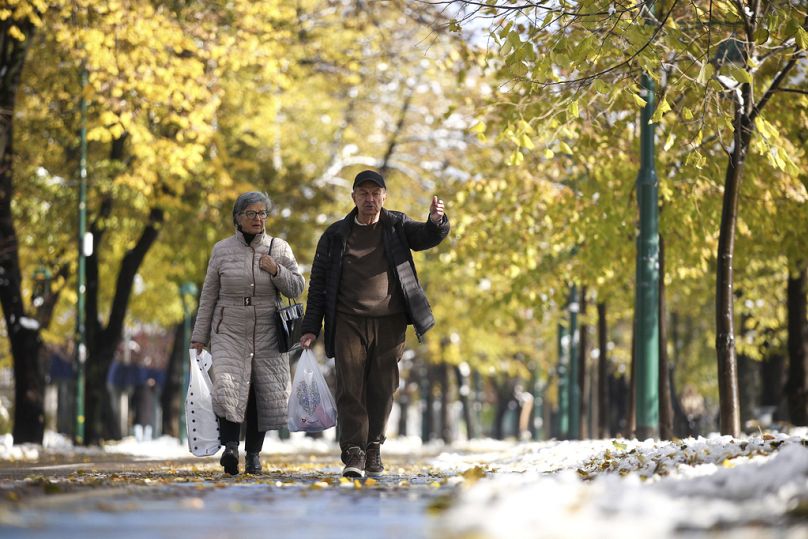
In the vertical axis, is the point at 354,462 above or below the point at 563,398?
below

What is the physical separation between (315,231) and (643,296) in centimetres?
A: 1586

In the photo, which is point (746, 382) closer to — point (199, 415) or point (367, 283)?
point (199, 415)

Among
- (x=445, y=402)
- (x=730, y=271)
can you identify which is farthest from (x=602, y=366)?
(x=445, y=402)

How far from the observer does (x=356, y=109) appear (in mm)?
36969

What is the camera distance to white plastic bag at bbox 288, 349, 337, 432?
35.4ft

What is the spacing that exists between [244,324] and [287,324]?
0.32 meters

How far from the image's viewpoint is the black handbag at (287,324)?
1100cm

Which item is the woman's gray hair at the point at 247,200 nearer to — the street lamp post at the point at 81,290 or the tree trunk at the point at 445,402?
the street lamp post at the point at 81,290

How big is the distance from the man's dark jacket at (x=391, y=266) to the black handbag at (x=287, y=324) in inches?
21.9

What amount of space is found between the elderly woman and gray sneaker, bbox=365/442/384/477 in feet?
3.13

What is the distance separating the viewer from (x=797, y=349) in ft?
79.8

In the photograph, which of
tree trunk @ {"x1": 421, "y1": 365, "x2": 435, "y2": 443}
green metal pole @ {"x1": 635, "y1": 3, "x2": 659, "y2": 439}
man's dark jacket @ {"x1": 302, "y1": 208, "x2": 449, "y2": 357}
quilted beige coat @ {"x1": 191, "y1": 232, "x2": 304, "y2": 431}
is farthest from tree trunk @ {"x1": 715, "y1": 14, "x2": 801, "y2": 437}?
tree trunk @ {"x1": 421, "y1": 365, "x2": 435, "y2": 443}

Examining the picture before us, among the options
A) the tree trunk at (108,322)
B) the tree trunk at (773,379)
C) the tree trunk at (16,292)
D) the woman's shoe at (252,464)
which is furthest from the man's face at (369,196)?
the tree trunk at (773,379)

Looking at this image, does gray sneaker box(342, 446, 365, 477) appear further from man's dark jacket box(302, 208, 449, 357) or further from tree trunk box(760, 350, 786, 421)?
tree trunk box(760, 350, 786, 421)
